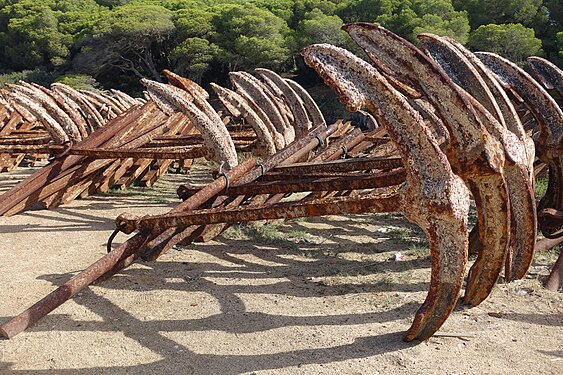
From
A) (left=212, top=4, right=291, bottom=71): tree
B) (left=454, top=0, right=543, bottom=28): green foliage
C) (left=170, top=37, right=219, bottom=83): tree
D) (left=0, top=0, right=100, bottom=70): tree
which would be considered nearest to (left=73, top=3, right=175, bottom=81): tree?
(left=170, top=37, right=219, bottom=83): tree

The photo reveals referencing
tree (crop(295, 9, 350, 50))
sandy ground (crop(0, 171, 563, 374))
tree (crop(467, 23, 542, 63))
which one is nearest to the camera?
sandy ground (crop(0, 171, 563, 374))

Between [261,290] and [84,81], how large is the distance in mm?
23888

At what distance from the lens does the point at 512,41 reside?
2017cm

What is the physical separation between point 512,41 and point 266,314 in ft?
65.9

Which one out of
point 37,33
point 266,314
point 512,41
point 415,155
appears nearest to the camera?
point 415,155

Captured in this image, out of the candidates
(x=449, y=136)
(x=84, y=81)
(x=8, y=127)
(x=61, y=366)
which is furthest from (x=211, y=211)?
(x=84, y=81)

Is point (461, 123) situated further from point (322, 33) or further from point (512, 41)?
point (322, 33)

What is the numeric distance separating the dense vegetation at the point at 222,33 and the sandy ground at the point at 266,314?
18.9 metres

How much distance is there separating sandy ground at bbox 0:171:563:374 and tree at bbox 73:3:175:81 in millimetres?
23612

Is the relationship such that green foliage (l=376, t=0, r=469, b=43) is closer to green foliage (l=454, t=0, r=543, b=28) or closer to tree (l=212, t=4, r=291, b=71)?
green foliage (l=454, t=0, r=543, b=28)

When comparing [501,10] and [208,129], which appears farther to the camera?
[501,10]

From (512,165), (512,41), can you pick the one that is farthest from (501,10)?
(512,165)

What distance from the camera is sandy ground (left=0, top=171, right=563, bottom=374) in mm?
2615

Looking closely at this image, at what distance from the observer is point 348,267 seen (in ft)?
13.3
